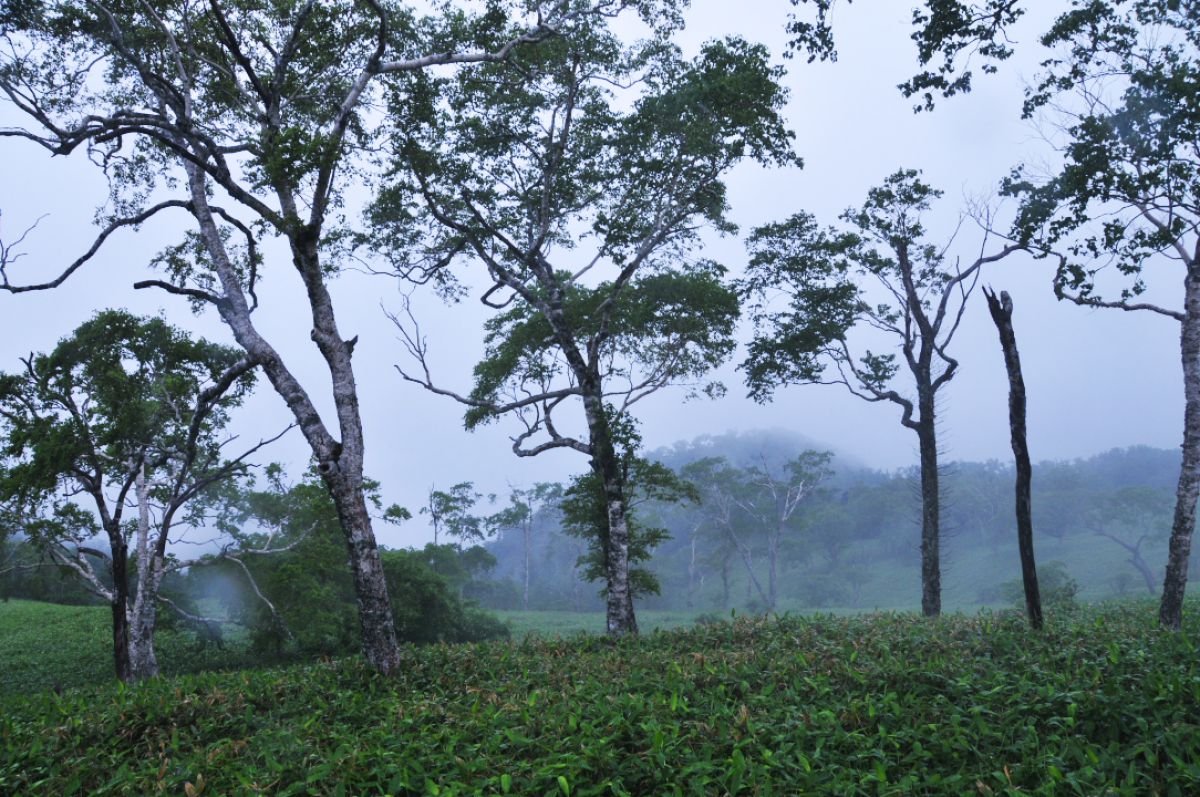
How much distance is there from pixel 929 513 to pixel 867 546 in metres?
86.6

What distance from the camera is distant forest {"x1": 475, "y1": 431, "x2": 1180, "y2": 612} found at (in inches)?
3172

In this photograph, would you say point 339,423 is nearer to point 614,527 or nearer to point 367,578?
point 367,578

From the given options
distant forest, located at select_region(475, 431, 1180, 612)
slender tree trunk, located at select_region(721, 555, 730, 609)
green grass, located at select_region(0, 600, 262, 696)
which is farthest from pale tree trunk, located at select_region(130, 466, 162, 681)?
slender tree trunk, located at select_region(721, 555, 730, 609)

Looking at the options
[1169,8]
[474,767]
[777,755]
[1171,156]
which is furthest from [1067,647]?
[1169,8]

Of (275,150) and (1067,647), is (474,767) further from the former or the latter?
(275,150)

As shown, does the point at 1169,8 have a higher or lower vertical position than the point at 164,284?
higher

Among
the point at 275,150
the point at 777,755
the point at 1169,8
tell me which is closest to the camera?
the point at 777,755

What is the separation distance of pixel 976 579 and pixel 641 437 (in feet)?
274

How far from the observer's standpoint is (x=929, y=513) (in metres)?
21.5

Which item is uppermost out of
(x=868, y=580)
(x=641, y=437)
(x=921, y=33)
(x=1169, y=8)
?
(x=1169, y=8)

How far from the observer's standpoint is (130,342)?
21234 millimetres

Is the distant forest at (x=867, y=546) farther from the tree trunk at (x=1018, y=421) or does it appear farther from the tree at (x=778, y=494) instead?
the tree trunk at (x=1018, y=421)

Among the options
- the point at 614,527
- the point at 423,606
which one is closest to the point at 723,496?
the point at 423,606

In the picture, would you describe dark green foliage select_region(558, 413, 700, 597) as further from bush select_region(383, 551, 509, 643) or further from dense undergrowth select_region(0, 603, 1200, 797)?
bush select_region(383, 551, 509, 643)
